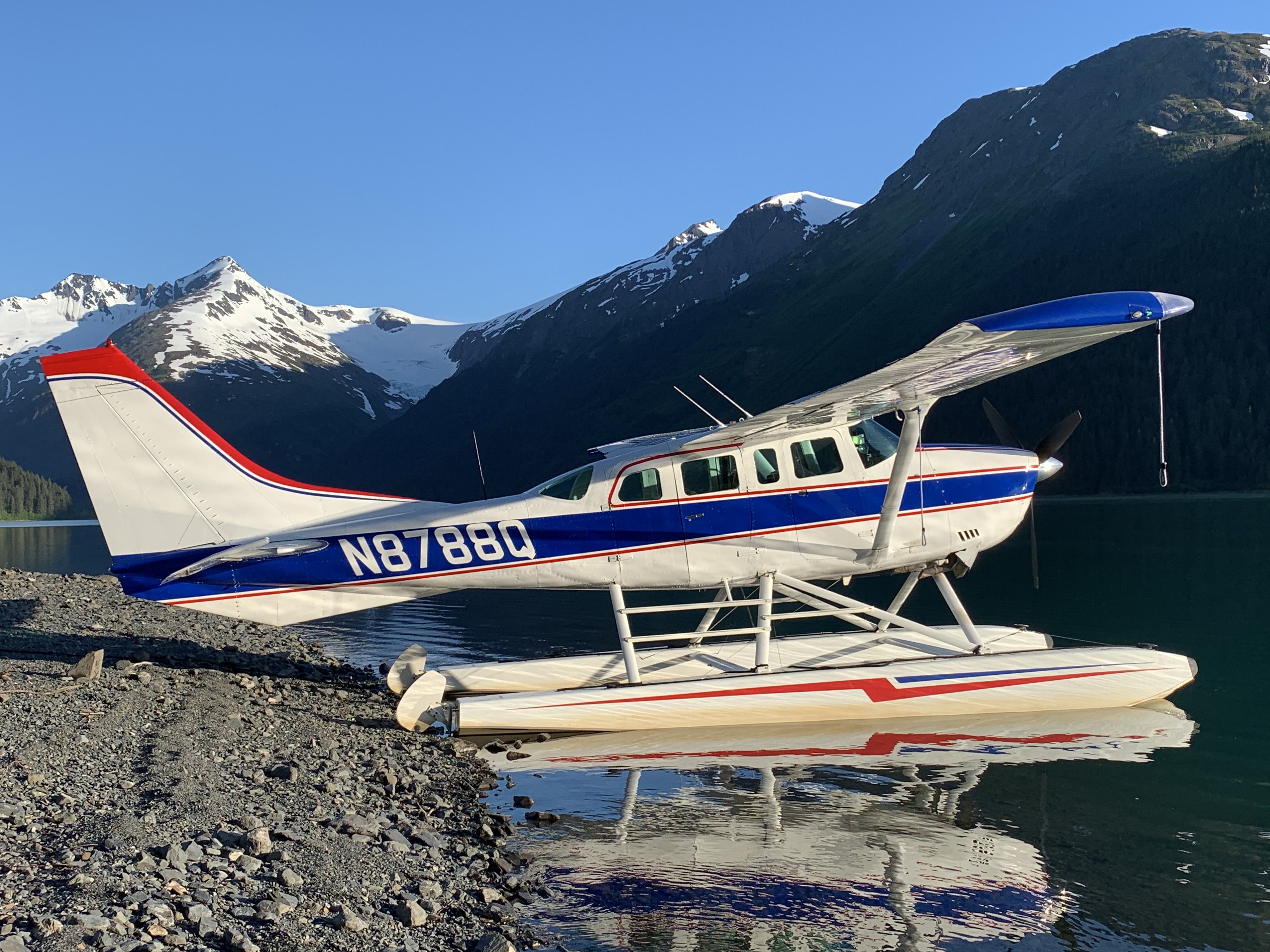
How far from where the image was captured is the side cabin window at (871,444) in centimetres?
1274

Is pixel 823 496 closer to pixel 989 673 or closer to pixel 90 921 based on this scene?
pixel 989 673

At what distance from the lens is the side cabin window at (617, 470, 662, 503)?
1245 centimetres

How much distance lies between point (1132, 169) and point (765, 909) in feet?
593

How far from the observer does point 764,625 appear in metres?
12.2

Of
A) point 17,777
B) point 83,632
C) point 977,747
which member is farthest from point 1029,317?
point 83,632

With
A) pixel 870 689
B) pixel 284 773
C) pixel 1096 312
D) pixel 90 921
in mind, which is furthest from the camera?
pixel 870 689

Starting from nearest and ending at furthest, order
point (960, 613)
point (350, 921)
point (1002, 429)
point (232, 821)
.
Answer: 1. point (350, 921)
2. point (232, 821)
3. point (960, 613)
4. point (1002, 429)

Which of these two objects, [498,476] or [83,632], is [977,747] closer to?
[83,632]

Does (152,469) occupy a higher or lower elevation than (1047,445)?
higher

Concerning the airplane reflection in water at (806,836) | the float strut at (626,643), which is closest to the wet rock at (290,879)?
the airplane reflection in water at (806,836)

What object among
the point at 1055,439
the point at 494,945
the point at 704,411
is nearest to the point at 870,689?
the point at 704,411

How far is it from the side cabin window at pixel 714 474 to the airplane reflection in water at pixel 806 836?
3107mm

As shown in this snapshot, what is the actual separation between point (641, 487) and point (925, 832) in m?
5.67

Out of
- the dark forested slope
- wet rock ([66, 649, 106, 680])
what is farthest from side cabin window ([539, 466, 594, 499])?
the dark forested slope
